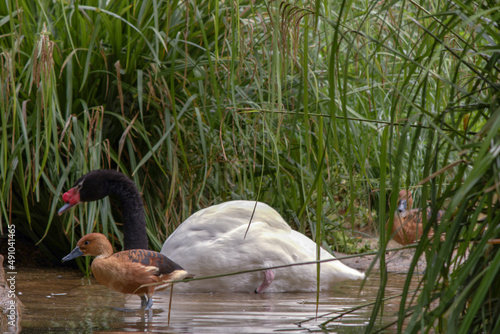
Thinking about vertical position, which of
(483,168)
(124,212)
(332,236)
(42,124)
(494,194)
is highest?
(483,168)

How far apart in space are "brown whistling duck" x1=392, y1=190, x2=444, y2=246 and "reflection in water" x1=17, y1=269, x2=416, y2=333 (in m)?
0.34

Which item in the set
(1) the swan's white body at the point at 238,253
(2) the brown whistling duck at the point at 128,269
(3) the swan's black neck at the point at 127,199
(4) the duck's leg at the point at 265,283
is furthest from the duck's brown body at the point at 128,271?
(4) the duck's leg at the point at 265,283

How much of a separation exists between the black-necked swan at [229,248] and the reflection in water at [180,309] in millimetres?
95

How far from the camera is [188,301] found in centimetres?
365

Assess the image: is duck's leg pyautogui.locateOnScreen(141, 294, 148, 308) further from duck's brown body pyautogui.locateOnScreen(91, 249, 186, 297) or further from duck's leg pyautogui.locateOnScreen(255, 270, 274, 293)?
duck's leg pyautogui.locateOnScreen(255, 270, 274, 293)

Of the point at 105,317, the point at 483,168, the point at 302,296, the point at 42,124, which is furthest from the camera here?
the point at 42,124

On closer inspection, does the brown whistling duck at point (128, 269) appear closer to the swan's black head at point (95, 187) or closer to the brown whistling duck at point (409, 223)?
the swan's black head at point (95, 187)

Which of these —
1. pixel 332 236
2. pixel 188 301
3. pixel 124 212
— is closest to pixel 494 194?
pixel 188 301

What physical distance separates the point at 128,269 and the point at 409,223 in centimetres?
356

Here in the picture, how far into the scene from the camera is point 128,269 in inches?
128

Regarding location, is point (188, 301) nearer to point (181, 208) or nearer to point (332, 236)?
point (181, 208)

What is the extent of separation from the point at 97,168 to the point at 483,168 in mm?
3135

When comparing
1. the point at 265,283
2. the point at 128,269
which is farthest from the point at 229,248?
the point at 128,269

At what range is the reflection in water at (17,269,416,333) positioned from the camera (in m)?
2.71
